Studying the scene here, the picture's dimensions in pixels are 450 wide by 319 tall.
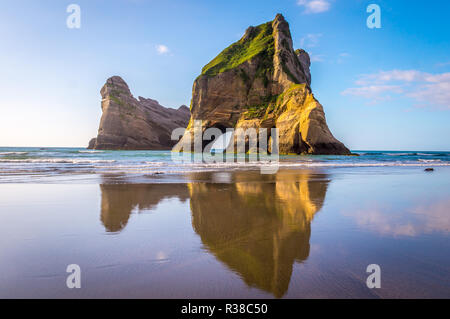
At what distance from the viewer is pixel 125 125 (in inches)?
3452

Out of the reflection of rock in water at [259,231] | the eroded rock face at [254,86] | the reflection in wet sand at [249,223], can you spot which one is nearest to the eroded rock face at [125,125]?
the eroded rock face at [254,86]

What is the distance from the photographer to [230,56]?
2680 inches

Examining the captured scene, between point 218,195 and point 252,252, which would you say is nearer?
point 252,252

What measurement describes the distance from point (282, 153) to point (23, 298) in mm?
44945

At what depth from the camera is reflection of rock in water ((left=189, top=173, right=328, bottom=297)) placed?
7.97 ft

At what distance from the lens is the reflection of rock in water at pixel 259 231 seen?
2.43 meters

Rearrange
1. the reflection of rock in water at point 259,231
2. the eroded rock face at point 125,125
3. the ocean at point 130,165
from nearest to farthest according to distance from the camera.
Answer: the reflection of rock in water at point 259,231, the ocean at point 130,165, the eroded rock face at point 125,125
